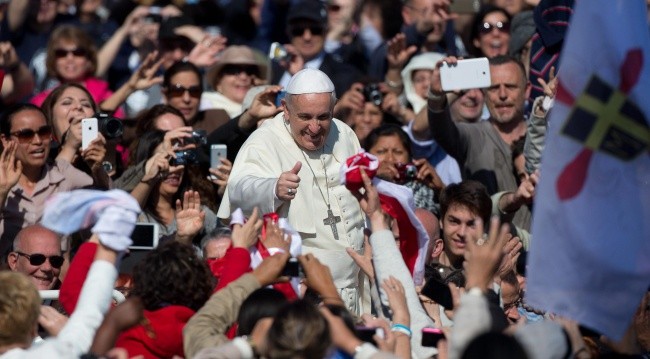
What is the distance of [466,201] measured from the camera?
10297mm

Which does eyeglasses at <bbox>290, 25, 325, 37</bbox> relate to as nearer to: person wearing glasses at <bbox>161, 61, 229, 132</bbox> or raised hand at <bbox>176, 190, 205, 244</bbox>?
person wearing glasses at <bbox>161, 61, 229, 132</bbox>

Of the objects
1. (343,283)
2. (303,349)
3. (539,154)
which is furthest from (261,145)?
(303,349)

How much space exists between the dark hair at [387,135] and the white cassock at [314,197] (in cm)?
161

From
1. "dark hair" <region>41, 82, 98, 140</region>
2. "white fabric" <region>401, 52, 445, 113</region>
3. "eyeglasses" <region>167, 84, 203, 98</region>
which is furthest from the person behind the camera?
"white fabric" <region>401, 52, 445, 113</region>

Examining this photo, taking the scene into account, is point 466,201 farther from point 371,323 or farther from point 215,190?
point 371,323

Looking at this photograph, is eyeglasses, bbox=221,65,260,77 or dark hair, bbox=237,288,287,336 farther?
eyeglasses, bbox=221,65,260,77

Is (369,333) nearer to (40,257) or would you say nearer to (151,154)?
(40,257)

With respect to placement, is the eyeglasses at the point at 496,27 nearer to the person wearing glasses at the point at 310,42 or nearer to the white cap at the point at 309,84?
the person wearing glasses at the point at 310,42

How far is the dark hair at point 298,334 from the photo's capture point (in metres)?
6.41

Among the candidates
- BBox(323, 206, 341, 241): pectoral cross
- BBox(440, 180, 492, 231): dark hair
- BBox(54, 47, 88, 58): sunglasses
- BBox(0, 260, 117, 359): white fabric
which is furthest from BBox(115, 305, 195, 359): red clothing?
BBox(54, 47, 88, 58): sunglasses

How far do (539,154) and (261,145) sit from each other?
2411mm

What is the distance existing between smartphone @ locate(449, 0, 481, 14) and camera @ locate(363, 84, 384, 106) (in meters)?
2.41

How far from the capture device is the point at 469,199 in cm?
1030

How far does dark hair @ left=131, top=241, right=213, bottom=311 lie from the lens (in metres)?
7.46
